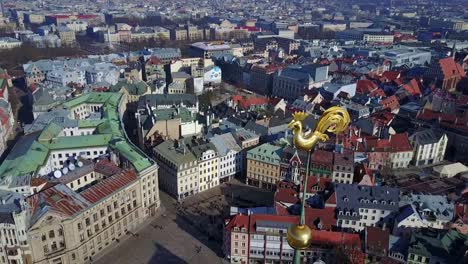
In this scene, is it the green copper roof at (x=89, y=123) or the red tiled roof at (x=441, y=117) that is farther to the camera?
the red tiled roof at (x=441, y=117)

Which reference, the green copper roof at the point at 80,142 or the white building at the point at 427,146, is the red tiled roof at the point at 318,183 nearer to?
the white building at the point at 427,146

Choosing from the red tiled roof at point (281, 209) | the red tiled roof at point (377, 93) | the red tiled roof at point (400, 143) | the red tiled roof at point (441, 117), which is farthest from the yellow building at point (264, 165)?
the red tiled roof at point (377, 93)

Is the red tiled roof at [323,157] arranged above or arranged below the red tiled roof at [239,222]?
above

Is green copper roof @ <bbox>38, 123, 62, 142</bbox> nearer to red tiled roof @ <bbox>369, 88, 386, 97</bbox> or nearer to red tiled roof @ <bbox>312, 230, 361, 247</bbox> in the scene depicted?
red tiled roof @ <bbox>312, 230, 361, 247</bbox>

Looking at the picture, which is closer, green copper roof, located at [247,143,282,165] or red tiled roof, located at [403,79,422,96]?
green copper roof, located at [247,143,282,165]

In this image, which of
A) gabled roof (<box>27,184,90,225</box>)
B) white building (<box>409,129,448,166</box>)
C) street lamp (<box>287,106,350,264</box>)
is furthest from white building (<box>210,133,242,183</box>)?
street lamp (<box>287,106,350,264</box>)

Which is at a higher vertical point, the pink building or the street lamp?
the street lamp
